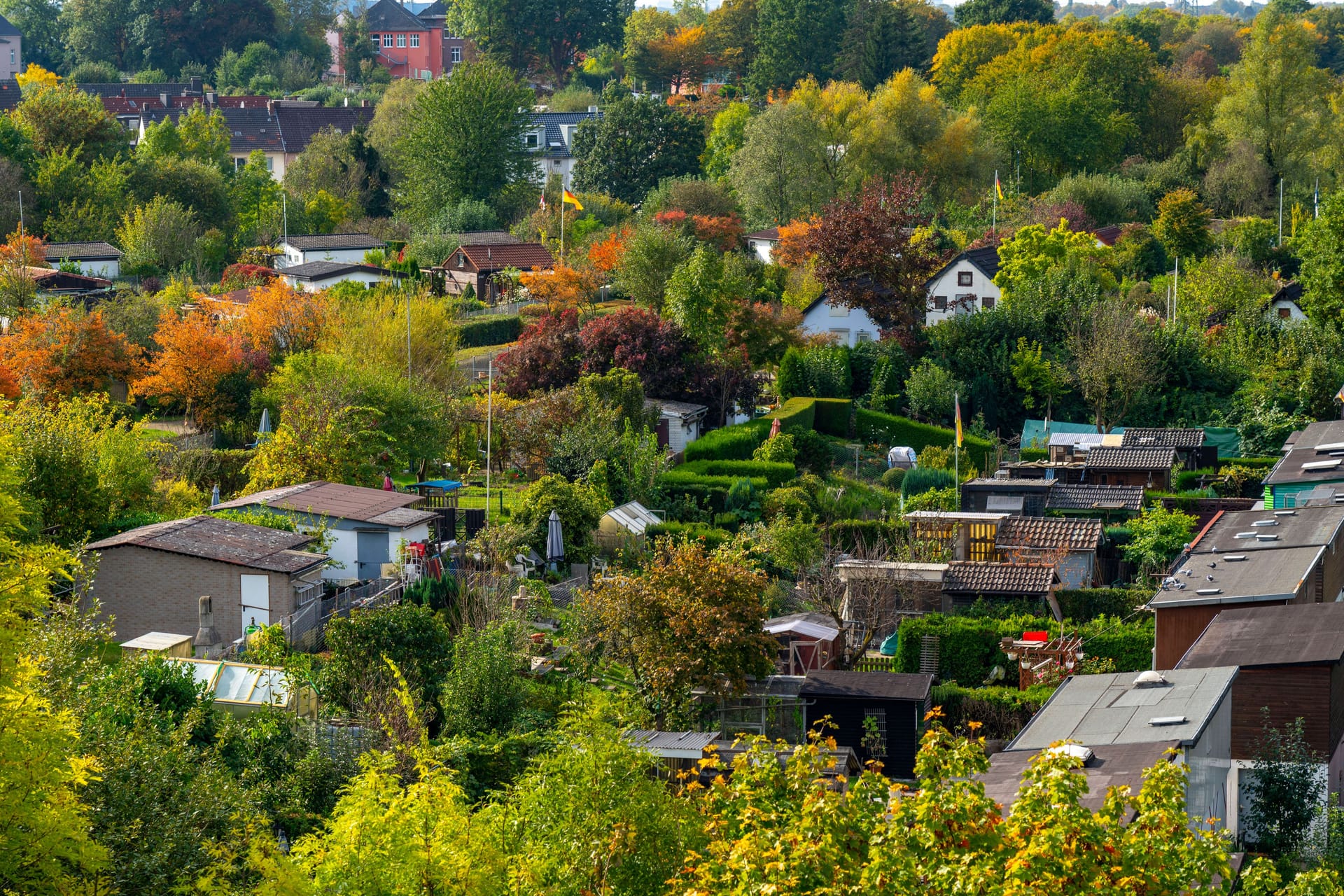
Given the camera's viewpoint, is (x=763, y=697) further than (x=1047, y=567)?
No

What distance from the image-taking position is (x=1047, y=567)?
30.0 m

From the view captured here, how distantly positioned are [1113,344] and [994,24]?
53063mm

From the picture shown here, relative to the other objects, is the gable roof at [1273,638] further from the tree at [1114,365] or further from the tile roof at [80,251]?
the tile roof at [80,251]

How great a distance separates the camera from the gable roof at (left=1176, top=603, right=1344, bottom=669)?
20.5 meters

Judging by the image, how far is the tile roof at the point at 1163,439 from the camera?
41.7m

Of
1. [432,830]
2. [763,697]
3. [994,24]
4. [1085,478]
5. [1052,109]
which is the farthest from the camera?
[994,24]

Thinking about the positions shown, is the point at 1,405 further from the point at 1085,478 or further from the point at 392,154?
the point at 392,154

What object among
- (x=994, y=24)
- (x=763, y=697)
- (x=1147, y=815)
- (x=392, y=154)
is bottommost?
(x=763, y=697)

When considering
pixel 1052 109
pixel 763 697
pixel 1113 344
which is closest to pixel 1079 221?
pixel 1052 109

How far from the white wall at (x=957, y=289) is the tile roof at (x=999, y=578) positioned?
83.7ft

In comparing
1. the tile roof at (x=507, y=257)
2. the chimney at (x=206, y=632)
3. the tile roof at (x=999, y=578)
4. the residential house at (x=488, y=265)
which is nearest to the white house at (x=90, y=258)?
the residential house at (x=488, y=265)

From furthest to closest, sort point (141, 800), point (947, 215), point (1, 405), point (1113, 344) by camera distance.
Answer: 1. point (947, 215)
2. point (1113, 344)
3. point (1, 405)
4. point (141, 800)

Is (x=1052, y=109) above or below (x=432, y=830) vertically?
above

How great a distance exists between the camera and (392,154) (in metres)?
83.3
